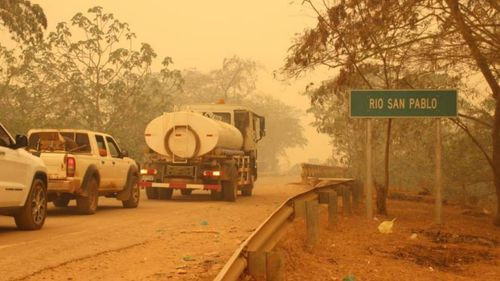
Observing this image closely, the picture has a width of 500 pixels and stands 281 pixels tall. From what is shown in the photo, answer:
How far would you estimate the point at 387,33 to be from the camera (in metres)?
14.7

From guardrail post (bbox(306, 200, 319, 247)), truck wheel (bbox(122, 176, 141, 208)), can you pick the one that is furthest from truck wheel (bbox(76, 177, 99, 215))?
guardrail post (bbox(306, 200, 319, 247))

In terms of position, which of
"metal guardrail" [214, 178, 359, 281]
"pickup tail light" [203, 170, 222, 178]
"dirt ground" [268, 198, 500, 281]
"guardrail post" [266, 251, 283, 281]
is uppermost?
"pickup tail light" [203, 170, 222, 178]

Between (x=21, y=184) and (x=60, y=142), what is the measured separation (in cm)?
434

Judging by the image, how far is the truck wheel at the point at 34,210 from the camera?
1180cm

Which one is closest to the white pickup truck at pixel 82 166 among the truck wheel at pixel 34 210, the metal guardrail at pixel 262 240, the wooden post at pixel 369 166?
the truck wheel at pixel 34 210

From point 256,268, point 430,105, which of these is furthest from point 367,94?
point 256,268

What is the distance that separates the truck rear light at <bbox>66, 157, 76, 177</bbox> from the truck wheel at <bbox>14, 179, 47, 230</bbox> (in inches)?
93.4

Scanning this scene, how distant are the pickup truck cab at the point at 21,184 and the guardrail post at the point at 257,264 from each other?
626 centimetres

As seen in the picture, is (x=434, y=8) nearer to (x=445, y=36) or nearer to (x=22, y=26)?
(x=445, y=36)

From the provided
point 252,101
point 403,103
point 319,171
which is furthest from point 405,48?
point 252,101

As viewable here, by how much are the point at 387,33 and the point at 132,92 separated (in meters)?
28.6

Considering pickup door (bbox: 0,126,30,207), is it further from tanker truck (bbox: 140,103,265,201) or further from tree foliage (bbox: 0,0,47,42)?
tree foliage (bbox: 0,0,47,42)

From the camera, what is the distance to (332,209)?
1217 cm

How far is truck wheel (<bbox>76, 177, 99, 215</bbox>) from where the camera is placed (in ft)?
51.2
